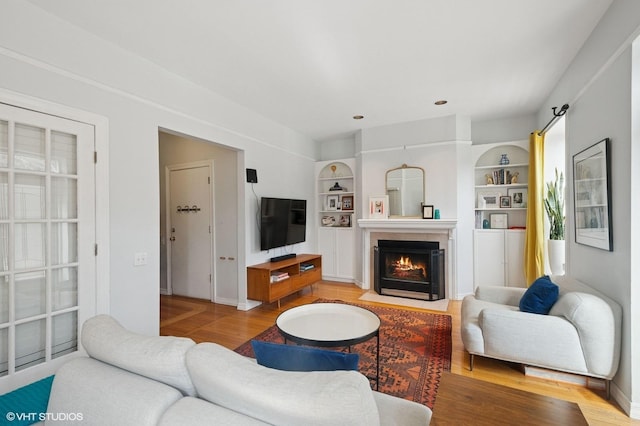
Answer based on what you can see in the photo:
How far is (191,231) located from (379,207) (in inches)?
122

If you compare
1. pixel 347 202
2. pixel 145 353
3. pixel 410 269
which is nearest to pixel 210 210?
pixel 347 202

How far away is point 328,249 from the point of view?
18.8ft

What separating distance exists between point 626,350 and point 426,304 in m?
2.42

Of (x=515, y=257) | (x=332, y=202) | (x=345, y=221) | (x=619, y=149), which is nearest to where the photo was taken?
(x=619, y=149)

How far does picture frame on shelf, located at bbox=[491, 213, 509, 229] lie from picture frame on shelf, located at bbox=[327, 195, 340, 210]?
267 centimetres

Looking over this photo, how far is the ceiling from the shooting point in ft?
7.04

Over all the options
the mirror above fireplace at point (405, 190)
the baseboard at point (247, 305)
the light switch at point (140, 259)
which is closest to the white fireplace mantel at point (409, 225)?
the mirror above fireplace at point (405, 190)

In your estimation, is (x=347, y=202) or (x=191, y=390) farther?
(x=347, y=202)

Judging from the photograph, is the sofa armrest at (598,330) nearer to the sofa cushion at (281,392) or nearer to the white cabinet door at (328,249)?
the sofa cushion at (281,392)

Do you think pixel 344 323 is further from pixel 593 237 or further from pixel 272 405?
pixel 593 237

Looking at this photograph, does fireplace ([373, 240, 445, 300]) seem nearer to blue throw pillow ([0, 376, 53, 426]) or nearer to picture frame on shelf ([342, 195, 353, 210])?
picture frame on shelf ([342, 195, 353, 210])

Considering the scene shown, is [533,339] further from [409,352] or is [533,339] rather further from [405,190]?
[405,190]

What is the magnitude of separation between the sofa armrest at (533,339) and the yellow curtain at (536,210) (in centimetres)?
200

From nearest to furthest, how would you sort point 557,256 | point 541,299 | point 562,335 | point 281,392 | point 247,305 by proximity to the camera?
point 281,392
point 562,335
point 541,299
point 557,256
point 247,305
